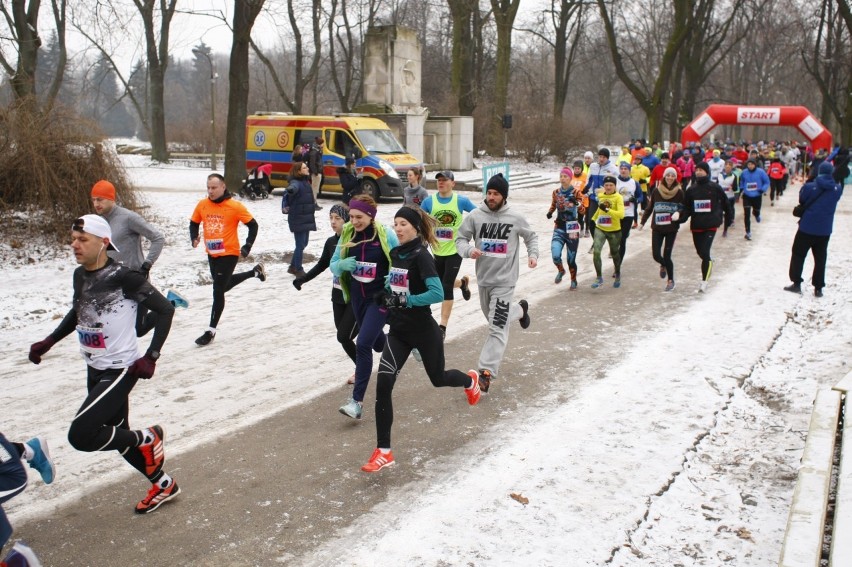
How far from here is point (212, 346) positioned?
28.6 ft

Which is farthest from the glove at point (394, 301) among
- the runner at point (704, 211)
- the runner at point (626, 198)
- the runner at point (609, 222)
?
the runner at point (626, 198)

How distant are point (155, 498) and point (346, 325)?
233cm

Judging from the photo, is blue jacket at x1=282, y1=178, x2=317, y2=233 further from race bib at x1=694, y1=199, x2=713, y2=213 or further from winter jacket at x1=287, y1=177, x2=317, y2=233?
race bib at x1=694, y1=199, x2=713, y2=213

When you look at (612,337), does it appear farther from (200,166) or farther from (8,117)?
(200,166)

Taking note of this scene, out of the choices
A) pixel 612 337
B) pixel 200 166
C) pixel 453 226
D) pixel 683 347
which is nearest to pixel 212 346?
pixel 453 226

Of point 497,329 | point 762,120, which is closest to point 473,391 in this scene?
point 497,329

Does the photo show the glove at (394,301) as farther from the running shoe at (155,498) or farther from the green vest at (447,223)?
the green vest at (447,223)

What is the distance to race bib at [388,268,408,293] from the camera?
570 cm

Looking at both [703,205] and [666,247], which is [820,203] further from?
[666,247]

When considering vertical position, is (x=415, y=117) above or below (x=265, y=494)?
above

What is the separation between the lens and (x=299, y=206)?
41.2 ft

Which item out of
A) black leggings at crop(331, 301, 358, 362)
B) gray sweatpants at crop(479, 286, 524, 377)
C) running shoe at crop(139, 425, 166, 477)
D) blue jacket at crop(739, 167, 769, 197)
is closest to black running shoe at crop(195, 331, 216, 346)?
black leggings at crop(331, 301, 358, 362)

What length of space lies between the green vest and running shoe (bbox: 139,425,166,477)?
466cm

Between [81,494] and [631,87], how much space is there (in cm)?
3512
